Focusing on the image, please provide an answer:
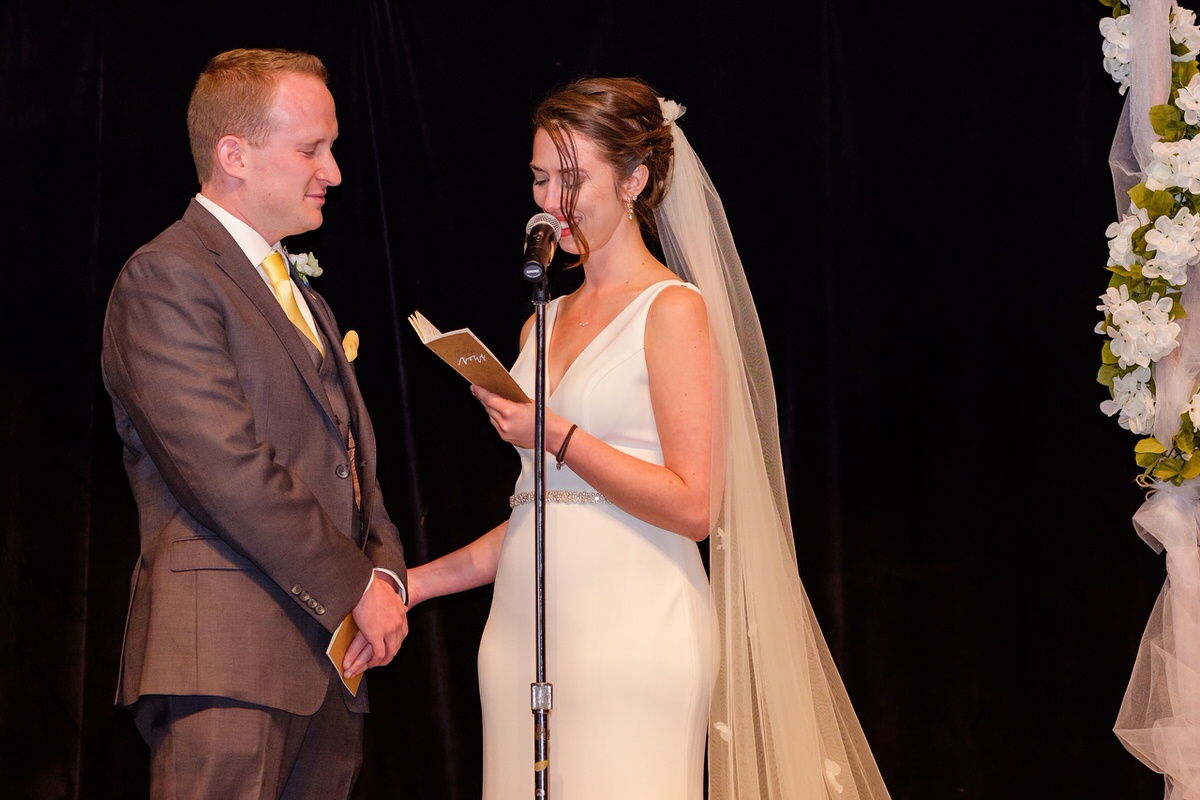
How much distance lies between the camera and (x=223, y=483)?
1971mm

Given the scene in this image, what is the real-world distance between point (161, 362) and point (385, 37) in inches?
70.9

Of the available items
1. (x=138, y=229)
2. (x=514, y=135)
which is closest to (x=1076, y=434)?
(x=514, y=135)

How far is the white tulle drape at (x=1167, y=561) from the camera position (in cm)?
246

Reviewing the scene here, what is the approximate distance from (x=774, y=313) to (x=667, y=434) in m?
1.14

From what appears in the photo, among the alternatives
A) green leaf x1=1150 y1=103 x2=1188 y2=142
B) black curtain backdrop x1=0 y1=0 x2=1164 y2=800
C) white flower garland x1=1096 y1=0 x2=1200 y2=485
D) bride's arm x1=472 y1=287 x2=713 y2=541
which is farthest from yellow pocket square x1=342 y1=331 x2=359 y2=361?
green leaf x1=1150 y1=103 x2=1188 y2=142

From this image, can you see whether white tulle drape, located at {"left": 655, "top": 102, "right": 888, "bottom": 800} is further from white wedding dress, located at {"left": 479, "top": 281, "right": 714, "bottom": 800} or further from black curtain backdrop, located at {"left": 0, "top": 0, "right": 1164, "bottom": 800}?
black curtain backdrop, located at {"left": 0, "top": 0, "right": 1164, "bottom": 800}

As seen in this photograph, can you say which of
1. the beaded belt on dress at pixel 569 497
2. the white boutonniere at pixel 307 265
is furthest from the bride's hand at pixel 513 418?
the white boutonniere at pixel 307 265

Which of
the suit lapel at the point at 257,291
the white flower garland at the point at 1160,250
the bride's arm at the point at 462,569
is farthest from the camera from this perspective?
the bride's arm at the point at 462,569

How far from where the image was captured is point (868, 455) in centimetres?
331

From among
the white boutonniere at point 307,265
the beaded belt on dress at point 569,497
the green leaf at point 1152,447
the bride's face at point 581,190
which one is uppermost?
the bride's face at point 581,190

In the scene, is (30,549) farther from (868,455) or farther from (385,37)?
(868,455)

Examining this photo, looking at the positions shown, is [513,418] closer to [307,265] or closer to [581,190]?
[581,190]

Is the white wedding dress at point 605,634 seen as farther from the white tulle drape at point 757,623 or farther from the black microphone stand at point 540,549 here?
the black microphone stand at point 540,549

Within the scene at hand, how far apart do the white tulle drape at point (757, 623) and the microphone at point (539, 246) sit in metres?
0.52
